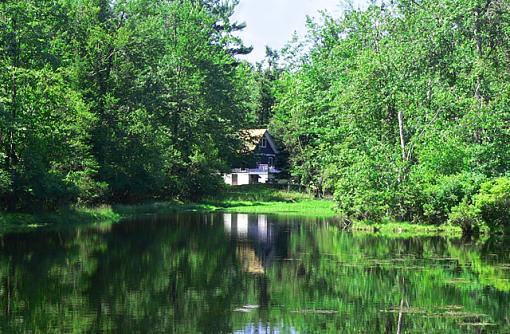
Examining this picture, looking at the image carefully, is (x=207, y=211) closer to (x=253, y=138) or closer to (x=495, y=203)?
(x=253, y=138)

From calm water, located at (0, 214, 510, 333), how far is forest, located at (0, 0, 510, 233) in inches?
242

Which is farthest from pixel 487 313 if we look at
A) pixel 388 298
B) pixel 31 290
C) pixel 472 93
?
pixel 472 93

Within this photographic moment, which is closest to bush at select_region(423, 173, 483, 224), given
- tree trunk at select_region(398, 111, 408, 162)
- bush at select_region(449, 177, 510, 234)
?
bush at select_region(449, 177, 510, 234)

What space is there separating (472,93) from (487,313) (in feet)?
96.3

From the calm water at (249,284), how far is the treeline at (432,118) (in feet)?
14.1

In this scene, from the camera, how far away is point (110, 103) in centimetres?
5612

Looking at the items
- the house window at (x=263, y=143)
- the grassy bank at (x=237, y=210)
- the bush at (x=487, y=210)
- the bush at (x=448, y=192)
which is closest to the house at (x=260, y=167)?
the house window at (x=263, y=143)

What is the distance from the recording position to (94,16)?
57.4 m

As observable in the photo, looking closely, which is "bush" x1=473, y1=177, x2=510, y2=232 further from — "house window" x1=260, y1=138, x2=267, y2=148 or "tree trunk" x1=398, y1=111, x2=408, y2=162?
"house window" x1=260, y1=138, x2=267, y2=148

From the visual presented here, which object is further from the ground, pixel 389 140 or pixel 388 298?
pixel 389 140

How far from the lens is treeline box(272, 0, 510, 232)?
4016 cm

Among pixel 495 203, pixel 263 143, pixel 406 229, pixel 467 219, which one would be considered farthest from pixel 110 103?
pixel 263 143

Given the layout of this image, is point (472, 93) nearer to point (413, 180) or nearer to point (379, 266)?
point (413, 180)

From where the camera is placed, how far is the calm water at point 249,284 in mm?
16531
